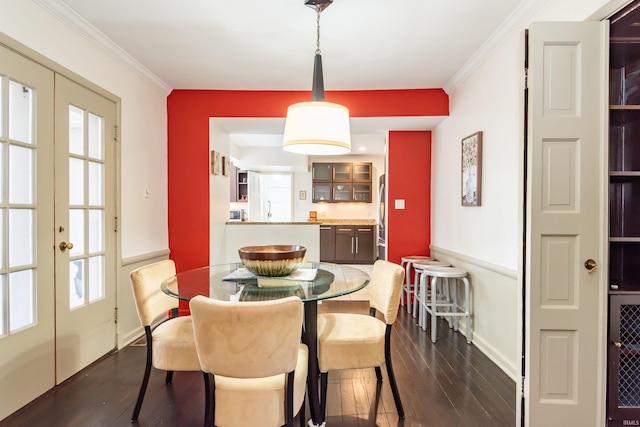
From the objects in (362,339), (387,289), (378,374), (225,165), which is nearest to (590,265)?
(387,289)

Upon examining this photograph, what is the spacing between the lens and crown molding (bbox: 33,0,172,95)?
202 cm

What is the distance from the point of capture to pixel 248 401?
131 cm

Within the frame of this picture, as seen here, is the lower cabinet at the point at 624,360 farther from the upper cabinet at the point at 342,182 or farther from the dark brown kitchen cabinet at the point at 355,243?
the upper cabinet at the point at 342,182

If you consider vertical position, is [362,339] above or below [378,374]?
above

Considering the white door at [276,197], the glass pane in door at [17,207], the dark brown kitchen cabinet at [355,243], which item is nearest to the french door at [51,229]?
the glass pane in door at [17,207]

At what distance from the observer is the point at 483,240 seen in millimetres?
2693

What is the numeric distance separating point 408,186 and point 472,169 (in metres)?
1.10

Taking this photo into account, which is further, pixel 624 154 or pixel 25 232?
pixel 25 232

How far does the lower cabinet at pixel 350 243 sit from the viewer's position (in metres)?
6.88

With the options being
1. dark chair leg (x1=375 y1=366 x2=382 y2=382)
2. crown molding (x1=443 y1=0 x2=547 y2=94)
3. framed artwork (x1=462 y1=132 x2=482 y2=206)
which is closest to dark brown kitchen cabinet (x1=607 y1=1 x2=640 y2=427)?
crown molding (x1=443 y1=0 x2=547 y2=94)

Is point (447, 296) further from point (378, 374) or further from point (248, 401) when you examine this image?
point (248, 401)

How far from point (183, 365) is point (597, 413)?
209cm

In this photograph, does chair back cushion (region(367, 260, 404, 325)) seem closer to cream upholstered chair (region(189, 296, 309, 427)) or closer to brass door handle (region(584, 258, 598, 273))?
cream upholstered chair (region(189, 296, 309, 427))

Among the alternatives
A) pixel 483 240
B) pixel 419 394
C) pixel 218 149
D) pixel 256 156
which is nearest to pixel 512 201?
pixel 483 240
